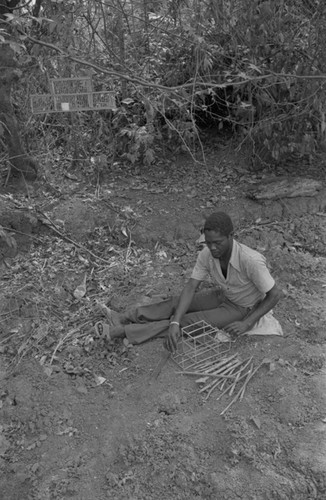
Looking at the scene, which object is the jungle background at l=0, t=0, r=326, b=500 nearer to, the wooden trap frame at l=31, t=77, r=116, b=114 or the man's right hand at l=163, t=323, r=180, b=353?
the wooden trap frame at l=31, t=77, r=116, b=114

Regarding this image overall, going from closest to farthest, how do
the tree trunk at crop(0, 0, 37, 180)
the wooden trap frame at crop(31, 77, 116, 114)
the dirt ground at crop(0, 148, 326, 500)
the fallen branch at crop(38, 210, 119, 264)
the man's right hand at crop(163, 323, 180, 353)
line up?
the dirt ground at crop(0, 148, 326, 500), the wooden trap frame at crop(31, 77, 116, 114), the man's right hand at crop(163, 323, 180, 353), the tree trunk at crop(0, 0, 37, 180), the fallen branch at crop(38, 210, 119, 264)

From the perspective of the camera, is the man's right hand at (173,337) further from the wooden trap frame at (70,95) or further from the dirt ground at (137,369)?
the wooden trap frame at (70,95)

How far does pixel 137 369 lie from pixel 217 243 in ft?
3.49

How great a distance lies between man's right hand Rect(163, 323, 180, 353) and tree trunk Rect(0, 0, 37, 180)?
2.18 metres

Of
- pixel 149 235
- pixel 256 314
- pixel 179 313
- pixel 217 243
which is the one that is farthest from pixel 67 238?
pixel 256 314

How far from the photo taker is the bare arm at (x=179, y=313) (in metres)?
3.40

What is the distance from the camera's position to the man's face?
319 centimetres

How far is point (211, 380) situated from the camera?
129 inches

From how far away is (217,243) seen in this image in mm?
3215

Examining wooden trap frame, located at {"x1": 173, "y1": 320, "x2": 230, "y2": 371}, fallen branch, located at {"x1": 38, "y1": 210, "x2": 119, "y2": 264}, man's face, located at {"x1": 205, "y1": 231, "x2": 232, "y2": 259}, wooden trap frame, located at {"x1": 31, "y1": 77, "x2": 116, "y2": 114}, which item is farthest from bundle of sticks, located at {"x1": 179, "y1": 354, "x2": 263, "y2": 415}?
wooden trap frame, located at {"x1": 31, "y1": 77, "x2": 116, "y2": 114}

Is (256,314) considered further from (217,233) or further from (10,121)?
(10,121)

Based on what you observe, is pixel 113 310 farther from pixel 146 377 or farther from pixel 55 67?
pixel 55 67

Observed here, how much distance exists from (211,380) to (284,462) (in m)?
0.73

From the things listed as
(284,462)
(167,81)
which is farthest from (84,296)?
(167,81)
